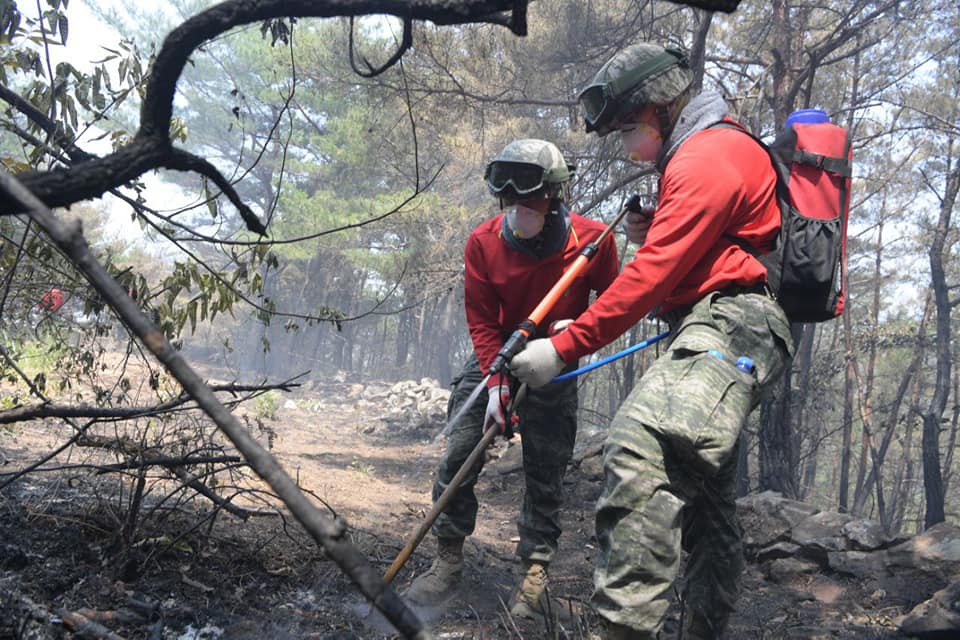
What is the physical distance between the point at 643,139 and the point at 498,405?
122cm

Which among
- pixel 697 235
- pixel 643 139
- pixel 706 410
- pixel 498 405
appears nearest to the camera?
pixel 706 410

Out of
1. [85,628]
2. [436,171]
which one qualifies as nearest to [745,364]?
[85,628]

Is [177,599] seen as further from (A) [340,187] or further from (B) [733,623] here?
(A) [340,187]

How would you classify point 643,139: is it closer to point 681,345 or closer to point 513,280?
point 681,345

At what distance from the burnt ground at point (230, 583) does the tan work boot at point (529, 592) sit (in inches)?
2.7

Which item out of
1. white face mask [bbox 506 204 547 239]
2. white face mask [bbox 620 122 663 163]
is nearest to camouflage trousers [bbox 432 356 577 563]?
white face mask [bbox 506 204 547 239]

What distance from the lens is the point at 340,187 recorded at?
1059 inches

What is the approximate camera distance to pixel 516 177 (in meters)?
3.31

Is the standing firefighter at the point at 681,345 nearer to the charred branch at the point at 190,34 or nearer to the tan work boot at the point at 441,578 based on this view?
the charred branch at the point at 190,34

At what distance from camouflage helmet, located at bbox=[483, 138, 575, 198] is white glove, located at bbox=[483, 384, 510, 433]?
98 cm

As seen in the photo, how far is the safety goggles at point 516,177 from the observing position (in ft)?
10.8

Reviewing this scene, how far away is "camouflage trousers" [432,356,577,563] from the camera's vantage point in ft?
11.5

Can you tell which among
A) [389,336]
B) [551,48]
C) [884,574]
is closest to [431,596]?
[884,574]

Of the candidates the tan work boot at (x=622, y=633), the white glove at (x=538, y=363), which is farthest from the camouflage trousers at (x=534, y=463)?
the tan work boot at (x=622, y=633)
